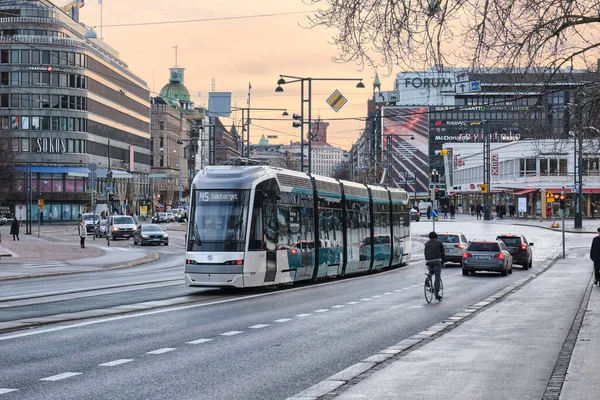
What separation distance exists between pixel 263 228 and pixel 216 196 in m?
1.41

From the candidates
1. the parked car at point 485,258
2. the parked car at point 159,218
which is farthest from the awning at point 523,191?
the parked car at point 485,258

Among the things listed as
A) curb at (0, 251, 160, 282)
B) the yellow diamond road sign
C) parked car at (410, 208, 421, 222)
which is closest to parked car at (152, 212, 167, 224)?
parked car at (410, 208, 421, 222)

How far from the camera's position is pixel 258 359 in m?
13.8

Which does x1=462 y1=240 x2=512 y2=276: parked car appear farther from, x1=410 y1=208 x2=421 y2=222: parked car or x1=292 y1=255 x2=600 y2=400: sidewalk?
x1=410 y1=208 x2=421 y2=222: parked car

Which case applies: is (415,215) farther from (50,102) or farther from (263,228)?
(263,228)

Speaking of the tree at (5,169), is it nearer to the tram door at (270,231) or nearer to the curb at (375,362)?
the tram door at (270,231)

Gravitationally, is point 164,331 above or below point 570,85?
below

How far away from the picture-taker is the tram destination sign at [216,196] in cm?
2636

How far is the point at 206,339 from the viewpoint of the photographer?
1612 centimetres

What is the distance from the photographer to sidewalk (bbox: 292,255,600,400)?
10539 millimetres

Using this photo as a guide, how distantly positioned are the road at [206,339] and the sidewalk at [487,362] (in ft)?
1.72

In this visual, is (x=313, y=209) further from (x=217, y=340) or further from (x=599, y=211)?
(x=599, y=211)

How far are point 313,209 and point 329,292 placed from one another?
3706 mm

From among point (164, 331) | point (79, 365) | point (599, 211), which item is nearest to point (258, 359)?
point (79, 365)
